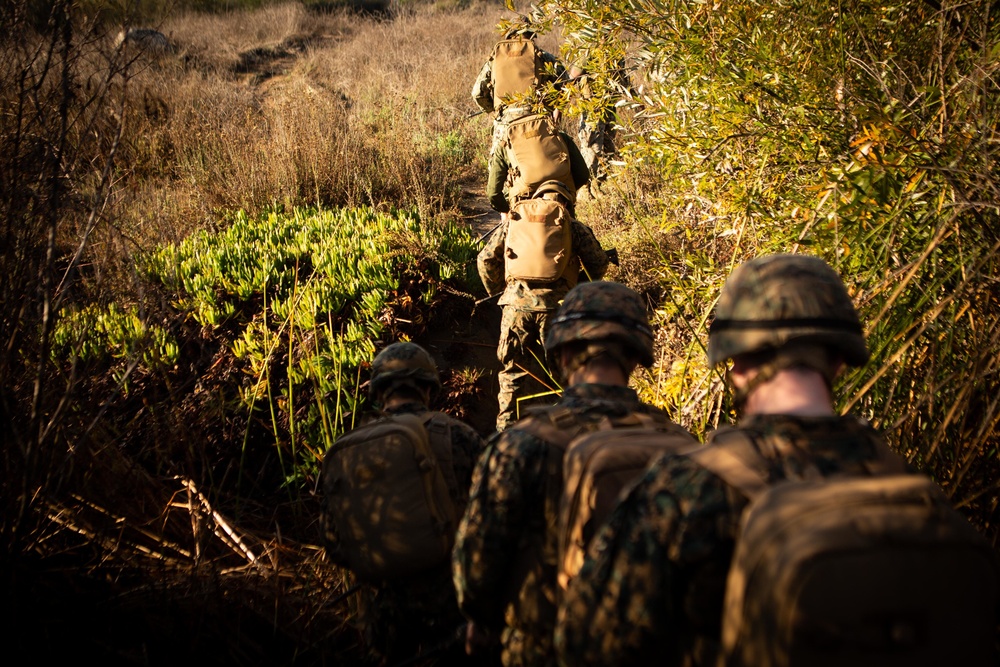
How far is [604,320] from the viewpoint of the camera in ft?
6.52

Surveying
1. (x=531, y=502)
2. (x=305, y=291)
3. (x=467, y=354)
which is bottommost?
(x=467, y=354)

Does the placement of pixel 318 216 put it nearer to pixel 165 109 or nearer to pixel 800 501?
pixel 165 109

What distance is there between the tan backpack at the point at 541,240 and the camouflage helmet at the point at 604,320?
2.03m

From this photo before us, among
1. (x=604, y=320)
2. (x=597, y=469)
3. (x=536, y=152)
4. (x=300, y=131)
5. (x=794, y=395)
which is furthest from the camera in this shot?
(x=300, y=131)

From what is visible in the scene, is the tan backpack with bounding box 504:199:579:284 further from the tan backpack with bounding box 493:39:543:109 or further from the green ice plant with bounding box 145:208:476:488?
the green ice plant with bounding box 145:208:476:488

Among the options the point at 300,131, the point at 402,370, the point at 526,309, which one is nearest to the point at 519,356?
the point at 526,309

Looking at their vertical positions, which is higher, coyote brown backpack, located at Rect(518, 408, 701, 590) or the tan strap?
coyote brown backpack, located at Rect(518, 408, 701, 590)

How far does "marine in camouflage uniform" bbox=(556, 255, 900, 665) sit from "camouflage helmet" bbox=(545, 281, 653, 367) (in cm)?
53

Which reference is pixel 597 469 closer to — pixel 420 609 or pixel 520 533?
pixel 520 533

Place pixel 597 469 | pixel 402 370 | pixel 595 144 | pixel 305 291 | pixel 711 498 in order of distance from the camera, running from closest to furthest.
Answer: pixel 711 498, pixel 597 469, pixel 402 370, pixel 305 291, pixel 595 144

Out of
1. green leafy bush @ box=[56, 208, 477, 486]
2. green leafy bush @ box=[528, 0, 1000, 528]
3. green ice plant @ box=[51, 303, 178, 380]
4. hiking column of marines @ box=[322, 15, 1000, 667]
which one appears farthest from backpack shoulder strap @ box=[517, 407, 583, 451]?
green ice plant @ box=[51, 303, 178, 380]

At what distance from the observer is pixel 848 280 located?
2.71 m

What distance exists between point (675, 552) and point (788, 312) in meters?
0.56

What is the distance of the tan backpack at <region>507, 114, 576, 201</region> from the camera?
14.2 feet
